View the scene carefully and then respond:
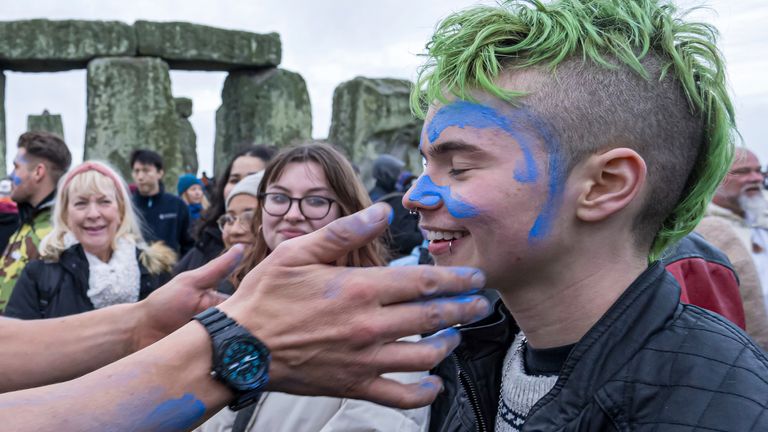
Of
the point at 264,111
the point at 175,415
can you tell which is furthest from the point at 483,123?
the point at 264,111

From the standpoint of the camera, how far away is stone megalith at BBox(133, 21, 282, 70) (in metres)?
10.2

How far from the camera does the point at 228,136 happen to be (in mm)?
11086

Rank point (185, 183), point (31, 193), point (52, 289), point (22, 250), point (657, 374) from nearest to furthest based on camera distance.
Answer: point (657, 374) → point (52, 289) → point (22, 250) → point (31, 193) → point (185, 183)

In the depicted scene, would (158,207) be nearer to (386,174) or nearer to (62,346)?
(386,174)

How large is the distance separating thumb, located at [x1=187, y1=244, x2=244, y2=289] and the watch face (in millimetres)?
396

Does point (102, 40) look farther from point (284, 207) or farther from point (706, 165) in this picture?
point (706, 165)

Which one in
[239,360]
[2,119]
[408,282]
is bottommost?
[239,360]

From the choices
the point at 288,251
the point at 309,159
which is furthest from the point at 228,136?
the point at 288,251

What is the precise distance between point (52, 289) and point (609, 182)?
9.79ft

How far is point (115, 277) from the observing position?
363cm

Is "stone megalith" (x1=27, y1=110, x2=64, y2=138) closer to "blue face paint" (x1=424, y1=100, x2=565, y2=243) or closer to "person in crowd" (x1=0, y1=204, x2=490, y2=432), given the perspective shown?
"person in crowd" (x1=0, y1=204, x2=490, y2=432)

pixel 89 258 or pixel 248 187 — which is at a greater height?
pixel 248 187

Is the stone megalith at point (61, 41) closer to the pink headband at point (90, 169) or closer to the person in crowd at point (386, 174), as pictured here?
the person in crowd at point (386, 174)

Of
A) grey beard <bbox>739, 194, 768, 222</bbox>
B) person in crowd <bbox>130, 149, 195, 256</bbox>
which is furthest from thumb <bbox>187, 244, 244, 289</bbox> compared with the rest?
person in crowd <bbox>130, 149, 195, 256</bbox>
